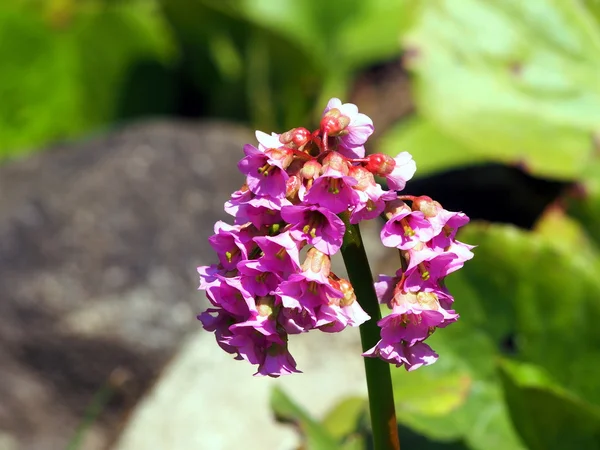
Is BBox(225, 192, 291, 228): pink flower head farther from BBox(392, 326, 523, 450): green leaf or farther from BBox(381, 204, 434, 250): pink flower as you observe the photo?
BBox(392, 326, 523, 450): green leaf

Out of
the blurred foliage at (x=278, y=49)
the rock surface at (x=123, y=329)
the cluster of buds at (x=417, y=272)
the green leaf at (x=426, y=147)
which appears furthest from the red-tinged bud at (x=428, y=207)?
the blurred foliage at (x=278, y=49)

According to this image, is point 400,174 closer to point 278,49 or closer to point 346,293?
point 346,293

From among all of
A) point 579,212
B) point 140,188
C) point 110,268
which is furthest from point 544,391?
point 140,188

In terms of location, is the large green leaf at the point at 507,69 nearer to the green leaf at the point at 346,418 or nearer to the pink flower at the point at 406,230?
the green leaf at the point at 346,418

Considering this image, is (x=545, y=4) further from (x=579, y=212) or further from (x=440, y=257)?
(x=440, y=257)

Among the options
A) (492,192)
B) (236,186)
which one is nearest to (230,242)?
(236,186)

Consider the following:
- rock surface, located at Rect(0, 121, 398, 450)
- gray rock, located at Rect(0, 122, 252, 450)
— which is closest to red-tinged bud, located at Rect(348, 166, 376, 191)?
rock surface, located at Rect(0, 121, 398, 450)
